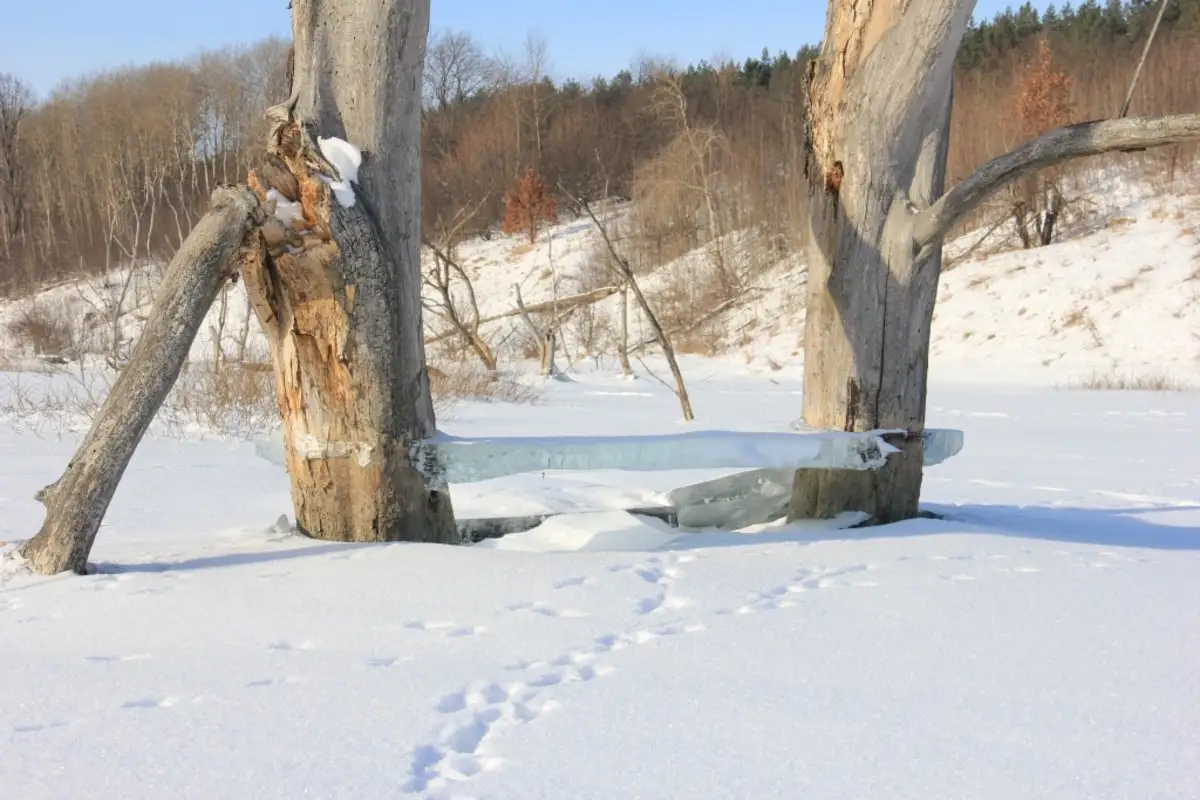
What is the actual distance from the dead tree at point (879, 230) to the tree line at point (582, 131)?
15748mm

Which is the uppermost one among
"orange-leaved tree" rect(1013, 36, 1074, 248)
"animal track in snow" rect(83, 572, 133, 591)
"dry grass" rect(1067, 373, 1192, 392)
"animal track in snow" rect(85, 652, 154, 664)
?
"orange-leaved tree" rect(1013, 36, 1074, 248)

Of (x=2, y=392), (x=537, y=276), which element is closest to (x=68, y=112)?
(x=537, y=276)

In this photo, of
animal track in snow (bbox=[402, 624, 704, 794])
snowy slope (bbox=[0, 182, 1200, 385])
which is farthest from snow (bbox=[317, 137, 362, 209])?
snowy slope (bbox=[0, 182, 1200, 385])

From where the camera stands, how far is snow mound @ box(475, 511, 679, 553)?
3.20 m

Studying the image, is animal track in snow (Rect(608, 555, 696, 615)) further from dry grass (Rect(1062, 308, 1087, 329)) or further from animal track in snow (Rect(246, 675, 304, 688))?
dry grass (Rect(1062, 308, 1087, 329))

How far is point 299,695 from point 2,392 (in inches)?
307

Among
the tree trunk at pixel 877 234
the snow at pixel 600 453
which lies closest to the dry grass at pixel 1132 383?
the tree trunk at pixel 877 234

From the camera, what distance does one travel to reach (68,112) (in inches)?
1357

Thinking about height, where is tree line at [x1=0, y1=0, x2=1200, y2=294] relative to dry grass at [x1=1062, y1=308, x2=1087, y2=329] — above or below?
above

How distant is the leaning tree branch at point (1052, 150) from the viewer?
2.74 metres

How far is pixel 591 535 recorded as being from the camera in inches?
131

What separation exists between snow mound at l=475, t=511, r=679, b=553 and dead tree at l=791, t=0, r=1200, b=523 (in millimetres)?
617

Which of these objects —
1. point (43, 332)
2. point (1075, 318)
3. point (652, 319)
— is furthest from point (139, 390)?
point (43, 332)

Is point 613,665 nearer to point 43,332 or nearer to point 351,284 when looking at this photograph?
point 351,284
